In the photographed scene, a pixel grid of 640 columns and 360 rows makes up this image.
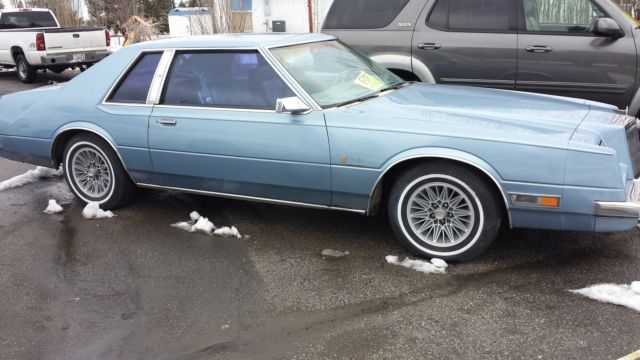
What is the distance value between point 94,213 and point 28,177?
5.45 feet

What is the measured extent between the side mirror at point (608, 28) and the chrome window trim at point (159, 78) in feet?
12.8

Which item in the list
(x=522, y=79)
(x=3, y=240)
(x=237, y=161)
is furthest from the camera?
(x=522, y=79)

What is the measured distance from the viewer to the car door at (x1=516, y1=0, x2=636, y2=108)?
5.82 meters

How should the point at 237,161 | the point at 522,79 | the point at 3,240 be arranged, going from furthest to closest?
the point at 522,79 → the point at 3,240 → the point at 237,161

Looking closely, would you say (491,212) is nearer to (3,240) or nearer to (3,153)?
(3,240)

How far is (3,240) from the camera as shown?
4.76 meters

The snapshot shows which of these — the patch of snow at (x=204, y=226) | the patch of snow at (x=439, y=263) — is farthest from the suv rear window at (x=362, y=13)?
the patch of snow at (x=439, y=263)

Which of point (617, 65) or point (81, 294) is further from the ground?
point (617, 65)

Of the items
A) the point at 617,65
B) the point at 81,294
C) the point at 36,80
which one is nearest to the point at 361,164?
the point at 81,294

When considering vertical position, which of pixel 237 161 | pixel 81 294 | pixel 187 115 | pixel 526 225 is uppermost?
pixel 187 115

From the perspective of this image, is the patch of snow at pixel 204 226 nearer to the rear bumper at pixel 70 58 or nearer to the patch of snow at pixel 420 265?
the patch of snow at pixel 420 265

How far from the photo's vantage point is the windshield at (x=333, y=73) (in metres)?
4.41

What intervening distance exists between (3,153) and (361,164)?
353cm

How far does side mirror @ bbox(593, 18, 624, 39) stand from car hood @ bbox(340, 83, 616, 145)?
1583 millimetres
